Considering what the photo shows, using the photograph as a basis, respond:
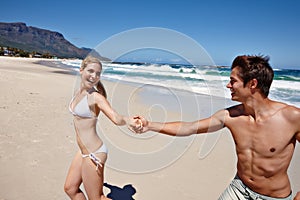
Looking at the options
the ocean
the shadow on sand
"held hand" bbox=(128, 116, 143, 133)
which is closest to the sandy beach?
Answer: the shadow on sand

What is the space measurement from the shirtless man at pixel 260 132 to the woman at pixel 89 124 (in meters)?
1.15

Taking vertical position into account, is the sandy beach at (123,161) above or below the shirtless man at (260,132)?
below

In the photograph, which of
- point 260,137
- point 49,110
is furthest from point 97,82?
point 49,110

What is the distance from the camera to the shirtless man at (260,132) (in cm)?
206

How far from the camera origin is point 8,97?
31.1 ft

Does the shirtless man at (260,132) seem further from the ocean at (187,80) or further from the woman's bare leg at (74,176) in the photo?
the ocean at (187,80)

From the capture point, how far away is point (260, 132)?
216 centimetres

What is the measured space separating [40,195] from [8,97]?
7.22 m

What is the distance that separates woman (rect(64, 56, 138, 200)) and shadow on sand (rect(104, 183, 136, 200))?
3.44ft

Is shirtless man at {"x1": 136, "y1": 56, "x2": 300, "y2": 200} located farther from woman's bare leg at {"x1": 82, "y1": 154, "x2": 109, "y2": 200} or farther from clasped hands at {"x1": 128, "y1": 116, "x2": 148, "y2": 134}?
woman's bare leg at {"x1": 82, "y1": 154, "x2": 109, "y2": 200}

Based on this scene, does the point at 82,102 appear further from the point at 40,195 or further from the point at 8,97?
the point at 8,97

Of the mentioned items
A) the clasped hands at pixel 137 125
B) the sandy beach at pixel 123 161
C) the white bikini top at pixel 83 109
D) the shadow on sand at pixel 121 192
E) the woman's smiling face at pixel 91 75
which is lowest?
the shadow on sand at pixel 121 192

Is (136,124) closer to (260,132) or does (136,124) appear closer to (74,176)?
(74,176)

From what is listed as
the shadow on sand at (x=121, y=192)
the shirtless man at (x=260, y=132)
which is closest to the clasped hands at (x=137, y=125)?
the shirtless man at (x=260, y=132)
